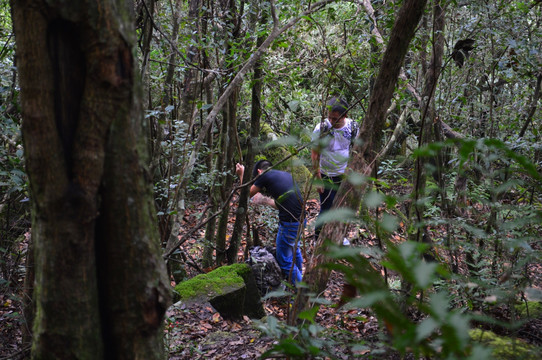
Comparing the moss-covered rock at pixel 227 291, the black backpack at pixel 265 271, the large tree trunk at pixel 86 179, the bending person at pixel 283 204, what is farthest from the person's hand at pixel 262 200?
the large tree trunk at pixel 86 179

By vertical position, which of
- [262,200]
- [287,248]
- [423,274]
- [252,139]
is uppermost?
[252,139]

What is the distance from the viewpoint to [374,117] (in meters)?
2.66

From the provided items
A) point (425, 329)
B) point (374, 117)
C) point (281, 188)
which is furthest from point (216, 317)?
point (425, 329)

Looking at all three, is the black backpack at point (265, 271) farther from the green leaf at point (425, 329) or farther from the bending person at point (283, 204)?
the green leaf at point (425, 329)

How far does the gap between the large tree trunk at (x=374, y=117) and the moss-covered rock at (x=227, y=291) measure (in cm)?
269

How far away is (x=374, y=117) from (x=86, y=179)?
1.89 m

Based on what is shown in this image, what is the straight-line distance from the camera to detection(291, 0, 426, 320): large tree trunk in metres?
2.49

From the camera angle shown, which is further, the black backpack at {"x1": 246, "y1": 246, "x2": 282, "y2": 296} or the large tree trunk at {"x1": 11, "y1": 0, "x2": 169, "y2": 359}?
the black backpack at {"x1": 246, "y1": 246, "x2": 282, "y2": 296}

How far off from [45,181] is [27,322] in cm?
233

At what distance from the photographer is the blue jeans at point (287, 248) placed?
5648mm

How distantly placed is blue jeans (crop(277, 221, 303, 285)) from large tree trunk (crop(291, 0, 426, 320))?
3037 millimetres

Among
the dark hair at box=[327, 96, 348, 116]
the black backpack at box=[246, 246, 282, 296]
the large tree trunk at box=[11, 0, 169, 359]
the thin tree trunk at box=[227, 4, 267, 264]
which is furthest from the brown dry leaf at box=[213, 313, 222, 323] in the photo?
the large tree trunk at box=[11, 0, 169, 359]

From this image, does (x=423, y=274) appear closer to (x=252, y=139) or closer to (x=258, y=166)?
(x=252, y=139)

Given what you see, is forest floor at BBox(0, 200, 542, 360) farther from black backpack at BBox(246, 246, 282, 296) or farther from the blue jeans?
the blue jeans
